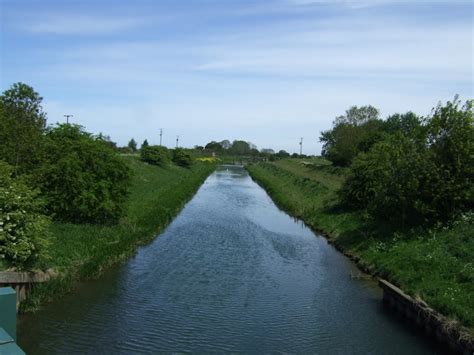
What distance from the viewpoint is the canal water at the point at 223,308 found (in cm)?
1309

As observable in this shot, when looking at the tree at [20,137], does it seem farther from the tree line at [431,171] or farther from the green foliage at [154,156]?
the green foliage at [154,156]

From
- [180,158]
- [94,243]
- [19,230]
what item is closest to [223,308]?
[19,230]

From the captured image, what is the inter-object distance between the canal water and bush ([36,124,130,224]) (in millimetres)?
2954

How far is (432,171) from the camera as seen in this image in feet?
72.9

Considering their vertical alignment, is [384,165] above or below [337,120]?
below

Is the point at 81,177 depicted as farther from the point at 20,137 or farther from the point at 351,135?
the point at 351,135

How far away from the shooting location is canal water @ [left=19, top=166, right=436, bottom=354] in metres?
13.1

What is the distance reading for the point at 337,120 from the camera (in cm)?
9788

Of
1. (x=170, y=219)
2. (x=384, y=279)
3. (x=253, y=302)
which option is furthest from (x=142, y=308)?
(x=170, y=219)

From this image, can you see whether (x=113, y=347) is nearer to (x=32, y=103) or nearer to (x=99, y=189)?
(x=99, y=189)

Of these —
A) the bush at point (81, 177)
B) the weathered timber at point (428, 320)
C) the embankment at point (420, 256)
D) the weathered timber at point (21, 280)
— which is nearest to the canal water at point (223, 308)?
the weathered timber at point (428, 320)

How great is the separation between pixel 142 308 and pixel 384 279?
30.5ft

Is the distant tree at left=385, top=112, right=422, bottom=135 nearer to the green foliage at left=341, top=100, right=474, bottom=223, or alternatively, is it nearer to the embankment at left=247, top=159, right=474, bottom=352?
the embankment at left=247, top=159, right=474, bottom=352

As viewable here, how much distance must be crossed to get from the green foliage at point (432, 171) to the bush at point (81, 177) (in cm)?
1320
